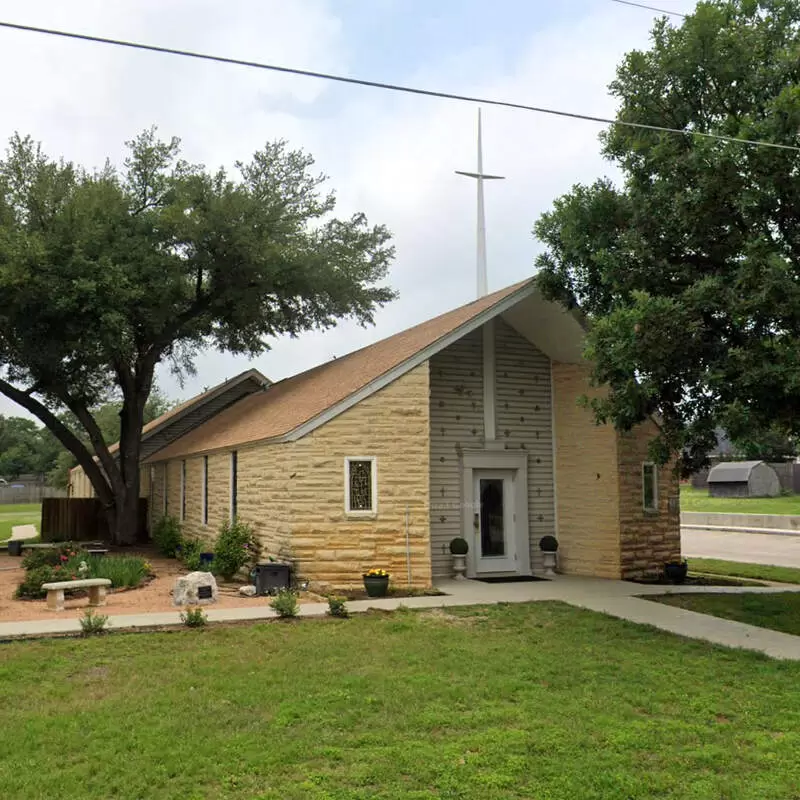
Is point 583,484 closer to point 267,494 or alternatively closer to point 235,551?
point 267,494

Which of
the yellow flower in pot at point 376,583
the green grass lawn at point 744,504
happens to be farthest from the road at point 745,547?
the yellow flower in pot at point 376,583

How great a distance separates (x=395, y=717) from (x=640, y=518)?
448 inches

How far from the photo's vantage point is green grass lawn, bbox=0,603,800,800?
5453 millimetres

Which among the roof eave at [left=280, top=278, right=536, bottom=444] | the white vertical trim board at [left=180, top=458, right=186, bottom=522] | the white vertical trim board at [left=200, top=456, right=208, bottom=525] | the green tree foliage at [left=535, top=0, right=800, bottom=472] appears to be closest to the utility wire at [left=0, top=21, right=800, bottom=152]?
the green tree foliage at [left=535, top=0, right=800, bottom=472]

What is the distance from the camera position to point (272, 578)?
1416cm

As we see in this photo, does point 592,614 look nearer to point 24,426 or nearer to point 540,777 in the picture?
point 540,777

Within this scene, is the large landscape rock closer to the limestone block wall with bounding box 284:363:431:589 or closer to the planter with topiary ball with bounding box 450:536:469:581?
the limestone block wall with bounding box 284:363:431:589

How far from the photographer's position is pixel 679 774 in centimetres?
564

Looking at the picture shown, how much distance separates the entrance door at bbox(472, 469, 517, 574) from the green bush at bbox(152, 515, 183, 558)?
8.94 metres

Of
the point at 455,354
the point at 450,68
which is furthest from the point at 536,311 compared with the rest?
the point at 450,68

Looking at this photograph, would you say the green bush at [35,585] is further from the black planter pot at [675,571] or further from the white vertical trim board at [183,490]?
the black planter pot at [675,571]

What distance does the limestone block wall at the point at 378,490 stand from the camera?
14383 millimetres

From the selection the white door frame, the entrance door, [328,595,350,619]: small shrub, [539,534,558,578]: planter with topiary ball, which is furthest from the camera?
[539,534,558,578]: planter with topiary ball

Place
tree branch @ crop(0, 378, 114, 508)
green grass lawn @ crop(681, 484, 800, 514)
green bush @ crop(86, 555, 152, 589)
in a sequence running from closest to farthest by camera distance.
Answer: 1. green bush @ crop(86, 555, 152, 589)
2. tree branch @ crop(0, 378, 114, 508)
3. green grass lawn @ crop(681, 484, 800, 514)
